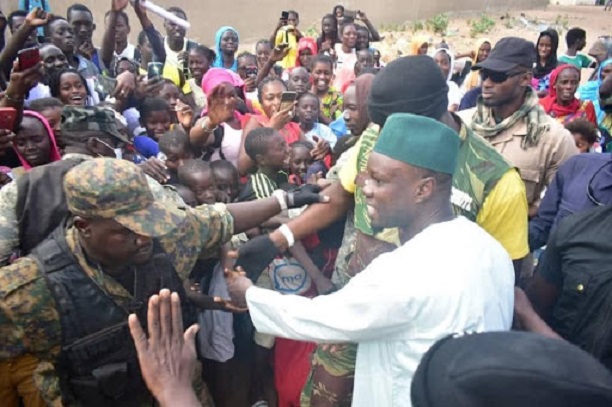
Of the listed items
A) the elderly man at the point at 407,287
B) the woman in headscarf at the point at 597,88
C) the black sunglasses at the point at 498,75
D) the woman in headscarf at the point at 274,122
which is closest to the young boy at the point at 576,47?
the woman in headscarf at the point at 597,88

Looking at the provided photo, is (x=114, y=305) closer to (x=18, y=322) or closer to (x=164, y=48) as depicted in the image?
(x=18, y=322)

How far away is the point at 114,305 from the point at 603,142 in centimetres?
501

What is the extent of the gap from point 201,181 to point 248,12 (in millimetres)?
11848

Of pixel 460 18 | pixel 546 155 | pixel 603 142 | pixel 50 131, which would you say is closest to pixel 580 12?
pixel 460 18

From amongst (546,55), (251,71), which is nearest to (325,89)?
(251,71)

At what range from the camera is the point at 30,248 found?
7.61ft

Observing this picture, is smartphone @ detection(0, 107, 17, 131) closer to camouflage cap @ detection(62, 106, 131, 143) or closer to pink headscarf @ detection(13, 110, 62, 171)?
pink headscarf @ detection(13, 110, 62, 171)

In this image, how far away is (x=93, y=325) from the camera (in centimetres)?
207

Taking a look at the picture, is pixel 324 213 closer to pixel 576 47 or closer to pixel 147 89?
pixel 147 89

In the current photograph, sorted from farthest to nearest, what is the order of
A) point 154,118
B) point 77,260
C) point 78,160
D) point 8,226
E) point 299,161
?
point 154,118, point 299,161, point 78,160, point 8,226, point 77,260

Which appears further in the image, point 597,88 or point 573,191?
point 597,88

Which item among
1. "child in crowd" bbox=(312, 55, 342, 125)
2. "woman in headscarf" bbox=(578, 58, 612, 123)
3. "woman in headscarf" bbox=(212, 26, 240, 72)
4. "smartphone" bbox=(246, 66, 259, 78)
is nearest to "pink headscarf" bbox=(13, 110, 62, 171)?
"child in crowd" bbox=(312, 55, 342, 125)

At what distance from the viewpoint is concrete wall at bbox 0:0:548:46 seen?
11.3 metres

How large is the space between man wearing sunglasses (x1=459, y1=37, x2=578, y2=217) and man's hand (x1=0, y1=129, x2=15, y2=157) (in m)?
2.82
